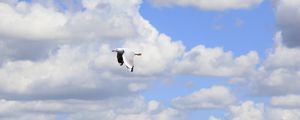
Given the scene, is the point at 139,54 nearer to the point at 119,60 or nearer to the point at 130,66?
the point at 130,66

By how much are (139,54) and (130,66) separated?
2885 mm

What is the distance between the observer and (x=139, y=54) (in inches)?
4013

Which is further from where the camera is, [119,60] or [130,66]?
[119,60]

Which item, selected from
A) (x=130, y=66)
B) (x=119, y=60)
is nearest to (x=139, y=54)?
(x=130, y=66)

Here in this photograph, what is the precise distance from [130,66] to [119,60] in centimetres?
1096

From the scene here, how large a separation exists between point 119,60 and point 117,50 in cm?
628

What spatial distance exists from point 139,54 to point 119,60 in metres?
9.74

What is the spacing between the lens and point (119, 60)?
11094 cm

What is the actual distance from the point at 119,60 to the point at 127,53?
572cm

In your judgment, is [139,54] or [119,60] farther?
[119,60]

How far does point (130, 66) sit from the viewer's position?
329ft

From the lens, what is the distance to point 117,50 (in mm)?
104875
